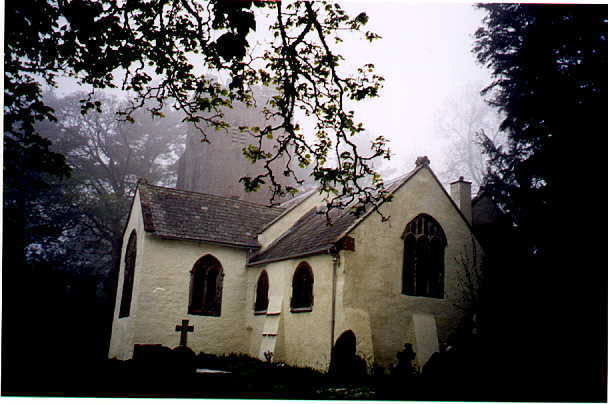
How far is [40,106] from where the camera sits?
23.5ft

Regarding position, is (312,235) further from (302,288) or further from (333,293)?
(333,293)

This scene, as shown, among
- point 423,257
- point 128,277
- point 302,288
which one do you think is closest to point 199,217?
point 128,277

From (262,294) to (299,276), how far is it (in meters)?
Result: 2.40

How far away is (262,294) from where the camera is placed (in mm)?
16391

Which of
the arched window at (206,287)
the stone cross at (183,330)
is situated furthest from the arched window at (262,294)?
the stone cross at (183,330)

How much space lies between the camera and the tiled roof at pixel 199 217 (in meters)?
16.3

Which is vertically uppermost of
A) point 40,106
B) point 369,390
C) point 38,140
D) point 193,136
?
point 193,136

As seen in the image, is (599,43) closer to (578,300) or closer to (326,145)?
(578,300)

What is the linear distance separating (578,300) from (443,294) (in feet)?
18.3

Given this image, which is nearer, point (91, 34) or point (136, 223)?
point (91, 34)

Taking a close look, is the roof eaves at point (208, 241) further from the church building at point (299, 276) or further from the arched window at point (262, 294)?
the arched window at point (262, 294)

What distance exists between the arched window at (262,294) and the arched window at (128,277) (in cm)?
426

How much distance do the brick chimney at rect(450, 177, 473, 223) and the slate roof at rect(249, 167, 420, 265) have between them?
7.84 feet

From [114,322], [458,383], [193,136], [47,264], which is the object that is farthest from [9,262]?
[193,136]
